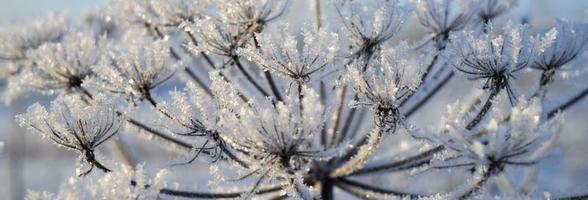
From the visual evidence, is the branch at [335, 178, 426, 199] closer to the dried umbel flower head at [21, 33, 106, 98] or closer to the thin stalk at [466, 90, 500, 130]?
the thin stalk at [466, 90, 500, 130]

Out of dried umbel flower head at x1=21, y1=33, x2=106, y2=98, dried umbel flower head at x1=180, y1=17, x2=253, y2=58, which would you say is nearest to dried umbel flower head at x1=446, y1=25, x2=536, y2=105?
dried umbel flower head at x1=180, y1=17, x2=253, y2=58

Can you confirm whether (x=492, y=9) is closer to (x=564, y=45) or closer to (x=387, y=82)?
(x=564, y=45)

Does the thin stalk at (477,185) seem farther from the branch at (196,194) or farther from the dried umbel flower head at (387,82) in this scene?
the branch at (196,194)

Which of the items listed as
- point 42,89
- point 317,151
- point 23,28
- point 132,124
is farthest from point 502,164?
point 23,28

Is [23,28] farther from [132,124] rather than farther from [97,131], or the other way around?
[97,131]

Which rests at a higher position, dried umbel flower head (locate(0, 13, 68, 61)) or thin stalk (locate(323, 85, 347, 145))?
dried umbel flower head (locate(0, 13, 68, 61))

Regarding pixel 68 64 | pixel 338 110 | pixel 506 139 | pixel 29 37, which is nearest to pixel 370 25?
pixel 338 110

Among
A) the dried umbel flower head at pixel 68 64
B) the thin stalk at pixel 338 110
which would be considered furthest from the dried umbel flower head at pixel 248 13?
the dried umbel flower head at pixel 68 64
